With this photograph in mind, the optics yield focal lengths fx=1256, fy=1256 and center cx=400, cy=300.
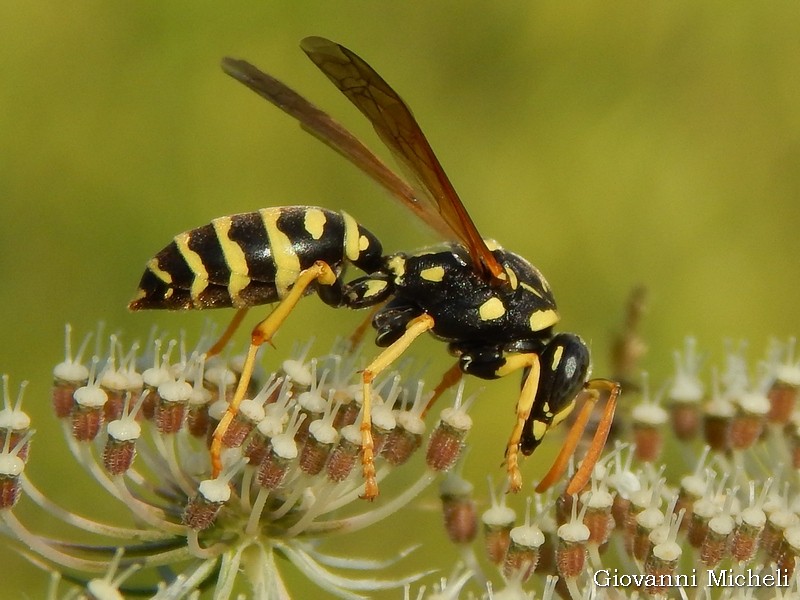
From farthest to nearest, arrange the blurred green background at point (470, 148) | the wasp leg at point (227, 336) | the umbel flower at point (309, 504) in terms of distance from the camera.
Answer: the blurred green background at point (470, 148) → the wasp leg at point (227, 336) → the umbel flower at point (309, 504)

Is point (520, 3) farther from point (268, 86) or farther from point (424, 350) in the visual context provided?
point (268, 86)

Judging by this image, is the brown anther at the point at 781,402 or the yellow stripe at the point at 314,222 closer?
the yellow stripe at the point at 314,222

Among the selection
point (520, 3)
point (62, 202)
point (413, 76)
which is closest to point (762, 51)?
point (520, 3)

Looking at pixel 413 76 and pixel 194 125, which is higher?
pixel 413 76

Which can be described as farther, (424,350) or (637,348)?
(424,350)

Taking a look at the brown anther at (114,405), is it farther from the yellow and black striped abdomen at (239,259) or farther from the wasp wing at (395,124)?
the wasp wing at (395,124)

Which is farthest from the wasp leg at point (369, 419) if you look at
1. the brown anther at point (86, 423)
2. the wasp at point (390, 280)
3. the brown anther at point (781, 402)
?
the brown anther at point (781, 402)

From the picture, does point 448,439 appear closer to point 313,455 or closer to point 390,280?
point 313,455

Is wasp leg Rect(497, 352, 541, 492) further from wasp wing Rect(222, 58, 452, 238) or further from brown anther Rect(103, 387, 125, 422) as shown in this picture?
brown anther Rect(103, 387, 125, 422)
